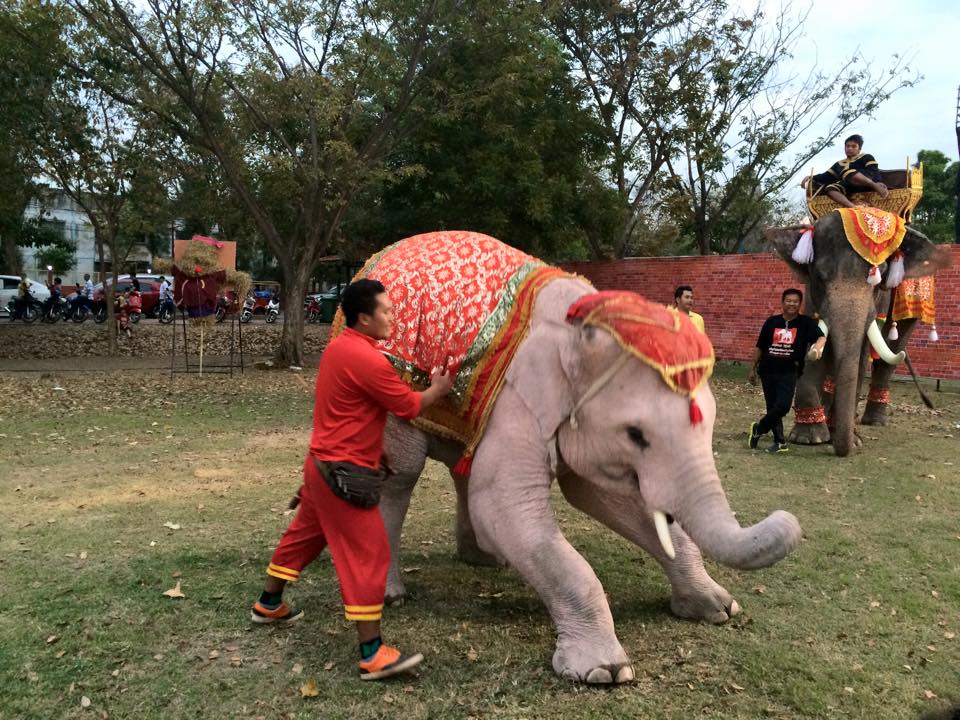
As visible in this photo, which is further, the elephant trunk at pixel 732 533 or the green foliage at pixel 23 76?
the green foliage at pixel 23 76

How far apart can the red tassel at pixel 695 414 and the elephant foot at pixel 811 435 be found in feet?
20.1

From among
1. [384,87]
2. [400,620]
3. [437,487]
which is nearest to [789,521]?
[400,620]

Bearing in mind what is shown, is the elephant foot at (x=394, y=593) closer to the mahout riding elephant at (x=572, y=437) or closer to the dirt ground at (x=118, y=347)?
the mahout riding elephant at (x=572, y=437)

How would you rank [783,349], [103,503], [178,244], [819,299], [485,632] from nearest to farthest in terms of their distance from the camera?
[485,632] < [103,503] < [783,349] < [819,299] < [178,244]

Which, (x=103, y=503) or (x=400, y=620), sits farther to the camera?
(x=103, y=503)

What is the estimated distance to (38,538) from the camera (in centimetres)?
527

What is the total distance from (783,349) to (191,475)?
5836 mm

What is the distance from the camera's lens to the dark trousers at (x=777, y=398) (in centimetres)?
801

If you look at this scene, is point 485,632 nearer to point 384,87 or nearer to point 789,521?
point 789,521

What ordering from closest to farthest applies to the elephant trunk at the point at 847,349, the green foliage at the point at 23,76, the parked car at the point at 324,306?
the elephant trunk at the point at 847,349, the green foliage at the point at 23,76, the parked car at the point at 324,306

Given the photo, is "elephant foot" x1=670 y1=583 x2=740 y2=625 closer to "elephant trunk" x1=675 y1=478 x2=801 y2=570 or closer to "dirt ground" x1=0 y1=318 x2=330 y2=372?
"elephant trunk" x1=675 y1=478 x2=801 y2=570

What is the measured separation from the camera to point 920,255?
8.81m

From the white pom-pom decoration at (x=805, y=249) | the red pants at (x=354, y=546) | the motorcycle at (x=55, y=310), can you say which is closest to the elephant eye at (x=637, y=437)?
the red pants at (x=354, y=546)

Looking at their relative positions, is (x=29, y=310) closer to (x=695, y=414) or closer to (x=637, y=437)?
(x=637, y=437)
